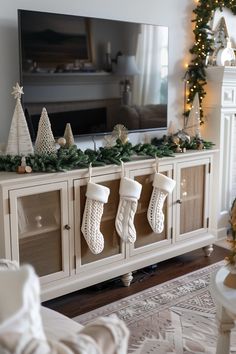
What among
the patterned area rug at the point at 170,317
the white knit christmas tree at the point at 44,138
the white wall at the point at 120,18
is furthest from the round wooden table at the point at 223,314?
the white wall at the point at 120,18

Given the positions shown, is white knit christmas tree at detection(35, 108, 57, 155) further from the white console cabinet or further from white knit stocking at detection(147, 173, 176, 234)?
white knit stocking at detection(147, 173, 176, 234)

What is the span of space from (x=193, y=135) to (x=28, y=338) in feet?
8.99

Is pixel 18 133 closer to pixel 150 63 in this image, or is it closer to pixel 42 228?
pixel 42 228

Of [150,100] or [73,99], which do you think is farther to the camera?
[150,100]

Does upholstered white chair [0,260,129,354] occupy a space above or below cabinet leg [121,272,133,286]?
above

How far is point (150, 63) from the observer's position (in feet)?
10.6

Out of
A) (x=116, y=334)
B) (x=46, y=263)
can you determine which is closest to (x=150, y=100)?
(x=46, y=263)

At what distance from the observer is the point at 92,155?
8.68 ft

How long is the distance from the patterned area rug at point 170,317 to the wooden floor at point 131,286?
0.08 metres

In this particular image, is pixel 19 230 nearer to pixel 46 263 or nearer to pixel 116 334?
pixel 46 263

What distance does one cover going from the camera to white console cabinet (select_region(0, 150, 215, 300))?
7.63ft

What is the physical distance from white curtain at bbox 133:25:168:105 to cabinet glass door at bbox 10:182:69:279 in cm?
111

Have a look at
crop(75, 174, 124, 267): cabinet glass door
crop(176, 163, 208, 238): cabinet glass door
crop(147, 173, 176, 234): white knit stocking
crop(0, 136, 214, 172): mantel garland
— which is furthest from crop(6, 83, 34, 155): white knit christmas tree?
crop(176, 163, 208, 238): cabinet glass door

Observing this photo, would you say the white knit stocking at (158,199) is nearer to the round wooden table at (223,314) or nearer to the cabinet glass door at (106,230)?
the cabinet glass door at (106,230)
